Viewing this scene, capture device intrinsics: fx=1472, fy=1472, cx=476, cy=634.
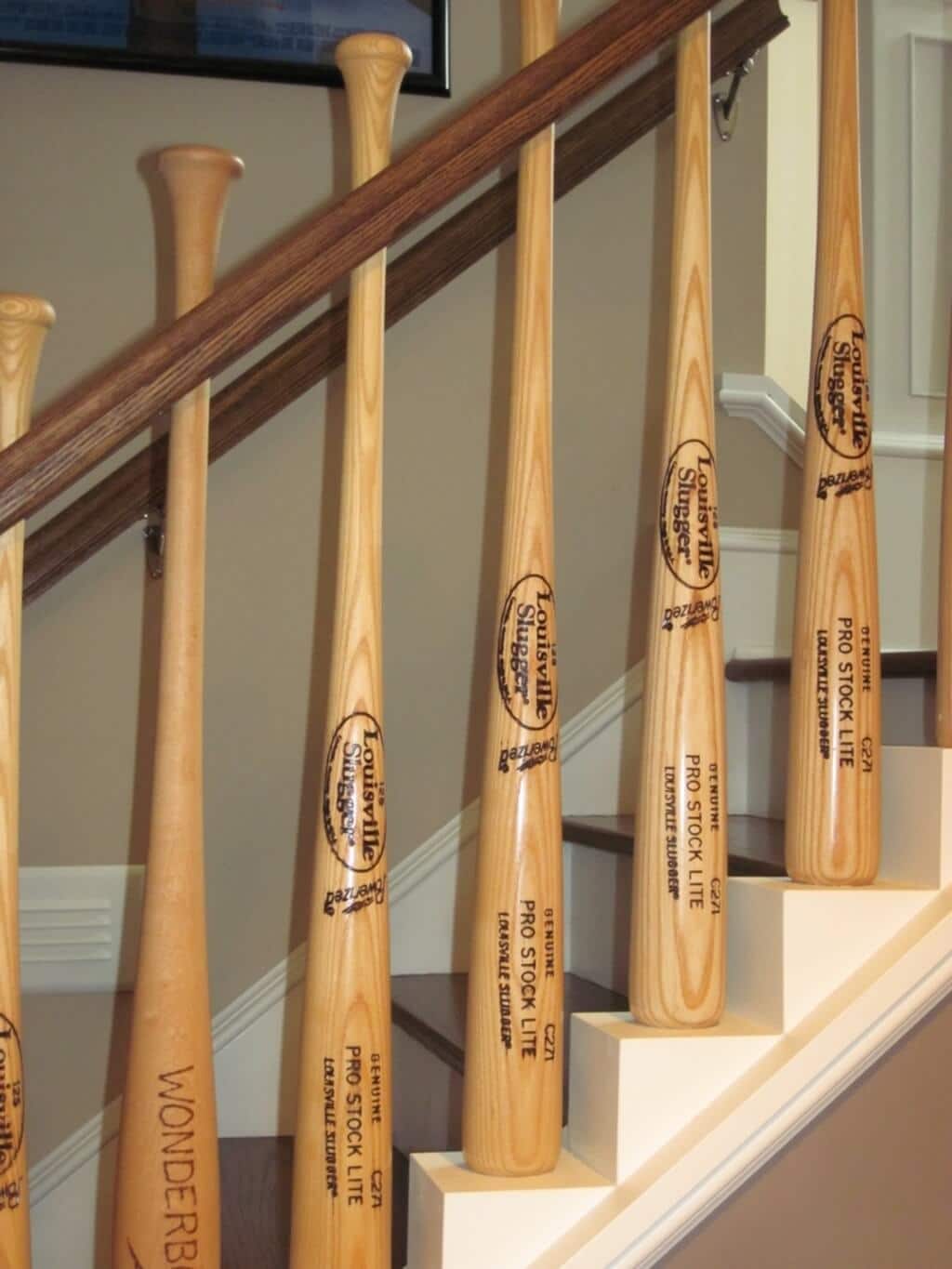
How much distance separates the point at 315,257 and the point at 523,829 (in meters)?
0.44

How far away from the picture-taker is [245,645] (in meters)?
1.96

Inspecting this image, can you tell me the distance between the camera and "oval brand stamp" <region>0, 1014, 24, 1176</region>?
96cm

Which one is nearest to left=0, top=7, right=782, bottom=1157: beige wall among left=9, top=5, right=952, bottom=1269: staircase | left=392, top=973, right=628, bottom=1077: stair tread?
left=392, top=973, right=628, bottom=1077: stair tread

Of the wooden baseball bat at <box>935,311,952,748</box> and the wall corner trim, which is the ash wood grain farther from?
the wall corner trim

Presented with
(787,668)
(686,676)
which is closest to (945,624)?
(686,676)

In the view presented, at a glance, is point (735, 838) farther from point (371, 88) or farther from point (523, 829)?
point (371, 88)

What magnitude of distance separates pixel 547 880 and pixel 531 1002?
0.09m

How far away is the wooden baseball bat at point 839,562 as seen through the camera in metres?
1.14

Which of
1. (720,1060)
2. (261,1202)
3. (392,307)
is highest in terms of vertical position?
(392,307)

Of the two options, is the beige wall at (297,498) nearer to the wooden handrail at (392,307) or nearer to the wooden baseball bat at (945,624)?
the wooden handrail at (392,307)

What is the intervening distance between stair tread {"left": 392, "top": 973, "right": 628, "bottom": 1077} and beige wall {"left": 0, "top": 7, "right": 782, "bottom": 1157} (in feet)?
0.62

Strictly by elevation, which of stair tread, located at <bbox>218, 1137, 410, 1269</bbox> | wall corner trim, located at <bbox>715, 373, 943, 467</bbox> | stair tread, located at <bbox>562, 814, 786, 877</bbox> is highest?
wall corner trim, located at <bbox>715, 373, 943, 467</bbox>

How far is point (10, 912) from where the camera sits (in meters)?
0.97

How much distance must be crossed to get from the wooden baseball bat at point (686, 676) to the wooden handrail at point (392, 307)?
836 millimetres
